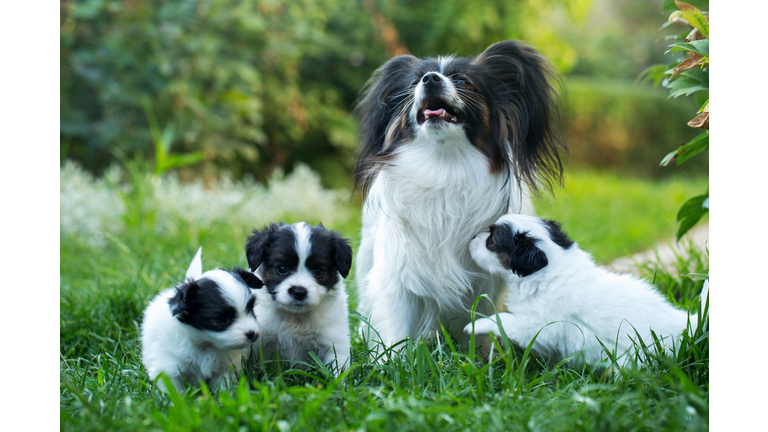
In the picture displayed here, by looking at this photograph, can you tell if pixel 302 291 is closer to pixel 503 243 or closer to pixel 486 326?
pixel 486 326

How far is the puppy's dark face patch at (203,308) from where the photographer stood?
2.10 m

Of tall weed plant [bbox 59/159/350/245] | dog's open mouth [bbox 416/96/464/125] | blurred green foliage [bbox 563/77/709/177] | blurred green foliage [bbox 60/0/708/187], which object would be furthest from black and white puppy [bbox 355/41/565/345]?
blurred green foliage [bbox 563/77/709/177]

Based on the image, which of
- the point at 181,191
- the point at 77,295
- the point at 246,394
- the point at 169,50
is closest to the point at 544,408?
the point at 246,394

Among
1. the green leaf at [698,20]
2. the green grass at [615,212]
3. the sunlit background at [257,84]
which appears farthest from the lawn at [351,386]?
the sunlit background at [257,84]

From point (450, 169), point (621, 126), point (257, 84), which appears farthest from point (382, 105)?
point (621, 126)

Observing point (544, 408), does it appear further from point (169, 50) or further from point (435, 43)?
point (435, 43)

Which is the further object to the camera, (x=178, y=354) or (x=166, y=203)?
(x=166, y=203)

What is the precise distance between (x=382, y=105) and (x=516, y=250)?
1070mm

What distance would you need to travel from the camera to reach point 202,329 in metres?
2.13

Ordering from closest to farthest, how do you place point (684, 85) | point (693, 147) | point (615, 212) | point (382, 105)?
point (684, 85)
point (693, 147)
point (382, 105)
point (615, 212)

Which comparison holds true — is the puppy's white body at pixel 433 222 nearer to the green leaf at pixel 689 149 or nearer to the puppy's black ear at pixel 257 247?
the puppy's black ear at pixel 257 247

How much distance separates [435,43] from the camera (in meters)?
7.86

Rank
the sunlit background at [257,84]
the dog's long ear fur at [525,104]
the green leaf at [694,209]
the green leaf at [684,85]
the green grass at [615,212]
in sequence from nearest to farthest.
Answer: the green leaf at [684,85]
the dog's long ear fur at [525,104]
the green leaf at [694,209]
the green grass at [615,212]
the sunlit background at [257,84]

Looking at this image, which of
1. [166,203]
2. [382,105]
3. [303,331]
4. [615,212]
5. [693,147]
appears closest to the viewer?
[303,331]
